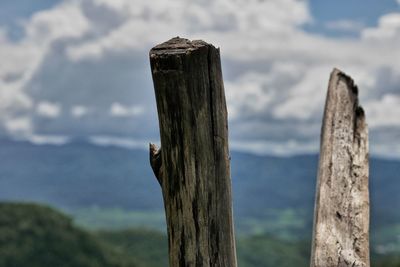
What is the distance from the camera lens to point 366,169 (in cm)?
660

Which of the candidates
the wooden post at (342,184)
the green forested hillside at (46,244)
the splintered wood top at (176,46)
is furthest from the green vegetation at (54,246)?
the splintered wood top at (176,46)

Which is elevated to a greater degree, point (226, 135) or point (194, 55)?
point (194, 55)

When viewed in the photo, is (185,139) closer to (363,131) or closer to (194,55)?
(194,55)

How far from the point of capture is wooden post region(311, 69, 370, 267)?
540 centimetres

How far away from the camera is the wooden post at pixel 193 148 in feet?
13.5

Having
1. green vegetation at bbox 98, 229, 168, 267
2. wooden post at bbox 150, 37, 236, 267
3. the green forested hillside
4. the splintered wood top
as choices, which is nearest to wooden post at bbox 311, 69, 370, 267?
wooden post at bbox 150, 37, 236, 267

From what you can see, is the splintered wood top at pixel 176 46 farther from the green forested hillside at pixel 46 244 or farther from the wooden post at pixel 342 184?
the green forested hillside at pixel 46 244

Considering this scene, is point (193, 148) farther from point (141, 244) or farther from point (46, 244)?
point (141, 244)

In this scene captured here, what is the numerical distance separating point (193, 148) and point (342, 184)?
253 cm

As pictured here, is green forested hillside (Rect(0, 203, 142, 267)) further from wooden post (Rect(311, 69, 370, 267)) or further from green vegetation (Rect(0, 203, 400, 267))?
wooden post (Rect(311, 69, 370, 267))

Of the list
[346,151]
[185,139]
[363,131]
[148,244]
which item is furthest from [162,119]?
[148,244]

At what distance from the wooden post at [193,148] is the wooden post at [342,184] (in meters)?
1.42

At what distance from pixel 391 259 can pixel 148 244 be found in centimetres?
3958

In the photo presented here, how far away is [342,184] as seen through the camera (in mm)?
6223
